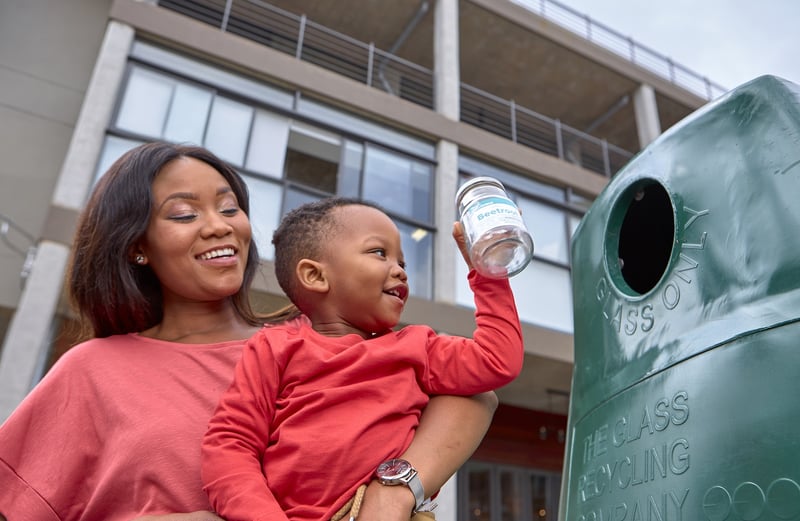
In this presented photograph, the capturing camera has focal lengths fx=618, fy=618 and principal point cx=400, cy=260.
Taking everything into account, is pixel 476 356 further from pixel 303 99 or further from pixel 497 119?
pixel 497 119

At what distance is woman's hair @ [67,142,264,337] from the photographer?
55.7 inches

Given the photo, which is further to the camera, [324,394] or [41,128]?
[41,128]

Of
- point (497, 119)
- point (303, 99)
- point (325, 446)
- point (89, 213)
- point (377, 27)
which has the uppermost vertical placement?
point (377, 27)

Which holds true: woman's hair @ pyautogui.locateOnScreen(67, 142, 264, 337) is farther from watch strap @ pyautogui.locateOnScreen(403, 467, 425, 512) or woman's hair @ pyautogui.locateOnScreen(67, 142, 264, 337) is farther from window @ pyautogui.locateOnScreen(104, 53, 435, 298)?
window @ pyautogui.locateOnScreen(104, 53, 435, 298)

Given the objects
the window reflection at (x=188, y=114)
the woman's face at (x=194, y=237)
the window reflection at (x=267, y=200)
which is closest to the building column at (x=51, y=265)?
the window reflection at (x=188, y=114)

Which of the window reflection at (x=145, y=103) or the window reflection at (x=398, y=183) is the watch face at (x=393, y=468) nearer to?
the window reflection at (x=145, y=103)

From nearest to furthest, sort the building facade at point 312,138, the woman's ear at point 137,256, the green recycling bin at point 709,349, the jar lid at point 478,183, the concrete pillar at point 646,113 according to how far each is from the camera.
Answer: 1. the green recycling bin at point 709,349
2. the jar lid at point 478,183
3. the woman's ear at point 137,256
4. the building facade at point 312,138
5. the concrete pillar at point 646,113

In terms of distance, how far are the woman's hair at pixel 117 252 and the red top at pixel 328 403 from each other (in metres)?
0.40

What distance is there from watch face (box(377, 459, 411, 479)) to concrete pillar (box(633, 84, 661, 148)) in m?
10.9

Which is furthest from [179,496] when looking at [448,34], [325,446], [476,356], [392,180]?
[448,34]

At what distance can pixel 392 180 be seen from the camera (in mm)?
7957

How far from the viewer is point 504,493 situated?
29.4 ft

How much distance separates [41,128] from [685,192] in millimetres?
7605

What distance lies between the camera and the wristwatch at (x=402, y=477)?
1000mm
